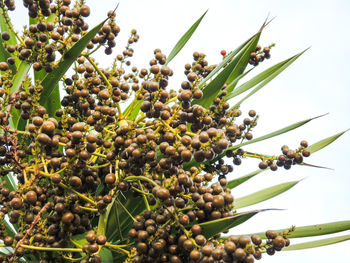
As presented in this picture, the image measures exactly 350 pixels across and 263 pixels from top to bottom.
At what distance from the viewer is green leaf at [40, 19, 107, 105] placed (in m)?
1.27

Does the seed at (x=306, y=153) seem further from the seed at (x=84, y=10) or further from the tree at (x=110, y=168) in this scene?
the seed at (x=84, y=10)

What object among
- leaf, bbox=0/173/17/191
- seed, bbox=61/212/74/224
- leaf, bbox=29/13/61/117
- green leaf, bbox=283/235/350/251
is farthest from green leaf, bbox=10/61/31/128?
green leaf, bbox=283/235/350/251

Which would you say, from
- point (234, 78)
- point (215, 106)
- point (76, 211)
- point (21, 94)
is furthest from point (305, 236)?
point (21, 94)

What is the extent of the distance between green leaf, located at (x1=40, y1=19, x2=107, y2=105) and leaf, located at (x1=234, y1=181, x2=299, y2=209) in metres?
0.97

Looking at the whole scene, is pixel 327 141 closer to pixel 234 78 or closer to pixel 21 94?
pixel 234 78

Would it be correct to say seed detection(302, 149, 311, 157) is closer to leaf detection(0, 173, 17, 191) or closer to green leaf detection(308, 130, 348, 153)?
green leaf detection(308, 130, 348, 153)

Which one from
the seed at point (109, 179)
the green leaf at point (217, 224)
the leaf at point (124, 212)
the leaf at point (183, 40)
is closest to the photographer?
the green leaf at point (217, 224)

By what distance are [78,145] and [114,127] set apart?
0.24 metres

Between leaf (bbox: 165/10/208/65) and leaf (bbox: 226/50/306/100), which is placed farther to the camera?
leaf (bbox: 165/10/208/65)

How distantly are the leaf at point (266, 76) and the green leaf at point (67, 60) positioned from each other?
731 millimetres

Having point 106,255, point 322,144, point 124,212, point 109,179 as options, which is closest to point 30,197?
point 109,179

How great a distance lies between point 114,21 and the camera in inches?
57.9

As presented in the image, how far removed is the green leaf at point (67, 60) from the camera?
127 centimetres

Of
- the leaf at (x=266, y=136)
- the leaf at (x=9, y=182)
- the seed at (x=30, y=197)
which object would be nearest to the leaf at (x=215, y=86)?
the leaf at (x=266, y=136)
